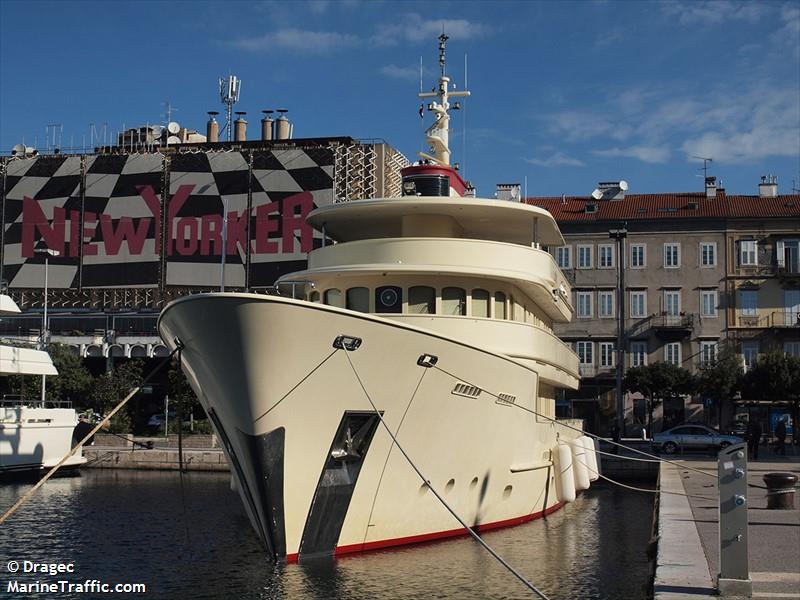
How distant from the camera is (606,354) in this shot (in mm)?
52875

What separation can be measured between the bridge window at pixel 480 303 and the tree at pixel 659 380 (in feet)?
106

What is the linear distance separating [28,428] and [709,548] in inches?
907

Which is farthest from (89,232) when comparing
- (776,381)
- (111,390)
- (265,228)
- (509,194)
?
(776,381)

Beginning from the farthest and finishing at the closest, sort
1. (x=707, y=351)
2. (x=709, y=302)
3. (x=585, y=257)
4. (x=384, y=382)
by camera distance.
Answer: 1. (x=585, y=257)
2. (x=709, y=302)
3. (x=707, y=351)
4. (x=384, y=382)

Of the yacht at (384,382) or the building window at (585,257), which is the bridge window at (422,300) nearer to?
the yacht at (384,382)

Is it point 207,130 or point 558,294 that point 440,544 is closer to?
point 558,294

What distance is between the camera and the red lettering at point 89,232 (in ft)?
191

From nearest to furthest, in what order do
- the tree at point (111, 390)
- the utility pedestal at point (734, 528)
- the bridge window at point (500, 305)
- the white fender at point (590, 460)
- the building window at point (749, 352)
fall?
the utility pedestal at point (734, 528) < the bridge window at point (500, 305) < the white fender at point (590, 460) < the tree at point (111, 390) < the building window at point (749, 352)

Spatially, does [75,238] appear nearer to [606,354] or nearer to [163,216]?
[163,216]

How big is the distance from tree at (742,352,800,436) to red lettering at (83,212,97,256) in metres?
37.4

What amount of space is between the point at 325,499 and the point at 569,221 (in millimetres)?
42160

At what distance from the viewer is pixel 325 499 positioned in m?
14.1

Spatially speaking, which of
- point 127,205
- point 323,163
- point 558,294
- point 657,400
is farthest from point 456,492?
point 127,205

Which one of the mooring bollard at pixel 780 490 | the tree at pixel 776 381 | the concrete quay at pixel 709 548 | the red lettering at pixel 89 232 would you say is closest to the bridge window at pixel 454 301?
the concrete quay at pixel 709 548
